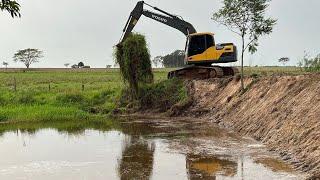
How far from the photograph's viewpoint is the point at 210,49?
30.5 metres

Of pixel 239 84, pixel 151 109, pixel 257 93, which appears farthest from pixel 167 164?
pixel 151 109

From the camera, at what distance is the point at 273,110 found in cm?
1944

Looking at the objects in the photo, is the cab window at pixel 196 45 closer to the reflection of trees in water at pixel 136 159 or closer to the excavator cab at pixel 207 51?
the excavator cab at pixel 207 51

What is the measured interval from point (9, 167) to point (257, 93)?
506 inches

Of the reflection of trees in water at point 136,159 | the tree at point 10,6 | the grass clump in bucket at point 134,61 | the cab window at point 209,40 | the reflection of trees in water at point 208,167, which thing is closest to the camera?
the tree at point 10,6

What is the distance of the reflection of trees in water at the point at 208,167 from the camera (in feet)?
43.1

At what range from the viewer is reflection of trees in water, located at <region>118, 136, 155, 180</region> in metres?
13.4

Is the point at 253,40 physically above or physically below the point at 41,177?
above

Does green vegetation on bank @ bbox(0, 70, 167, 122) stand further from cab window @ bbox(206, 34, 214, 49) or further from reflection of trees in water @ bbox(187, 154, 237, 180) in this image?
reflection of trees in water @ bbox(187, 154, 237, 180)

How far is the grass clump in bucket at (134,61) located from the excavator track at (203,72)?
6.46 feet

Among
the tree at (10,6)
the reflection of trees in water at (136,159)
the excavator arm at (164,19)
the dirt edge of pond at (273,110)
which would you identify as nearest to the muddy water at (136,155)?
the reflection of trees in water at (136,159)

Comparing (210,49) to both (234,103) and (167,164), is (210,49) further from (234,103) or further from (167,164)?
(167,164)

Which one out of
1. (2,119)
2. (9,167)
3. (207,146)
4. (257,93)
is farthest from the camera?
(2,119)

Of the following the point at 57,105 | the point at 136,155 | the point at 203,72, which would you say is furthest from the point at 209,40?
the point at 136,155
